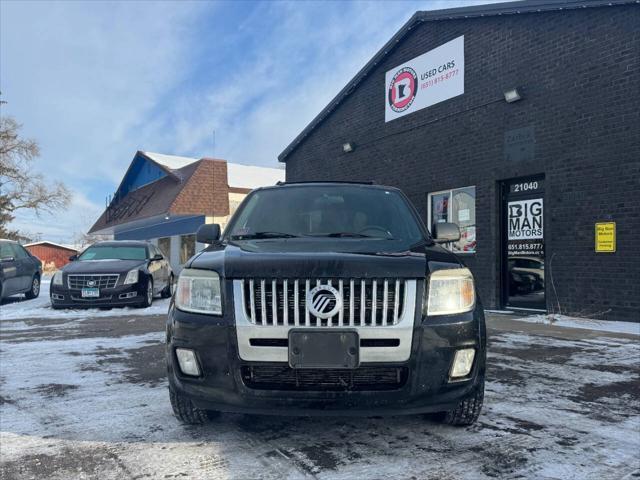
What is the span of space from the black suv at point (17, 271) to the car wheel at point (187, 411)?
31.0 feet

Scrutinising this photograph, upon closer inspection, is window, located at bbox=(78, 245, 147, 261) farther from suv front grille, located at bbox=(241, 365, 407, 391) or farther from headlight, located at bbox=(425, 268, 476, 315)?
headlight, located at bbox=(425, 268, 476, 315)

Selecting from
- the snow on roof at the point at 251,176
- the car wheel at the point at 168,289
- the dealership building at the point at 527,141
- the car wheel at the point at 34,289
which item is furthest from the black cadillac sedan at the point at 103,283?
the snow on roof at the point at 251,176

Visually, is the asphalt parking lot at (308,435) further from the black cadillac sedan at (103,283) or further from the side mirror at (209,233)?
the black cadillac sedan at (103,283)

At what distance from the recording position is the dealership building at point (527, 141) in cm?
841

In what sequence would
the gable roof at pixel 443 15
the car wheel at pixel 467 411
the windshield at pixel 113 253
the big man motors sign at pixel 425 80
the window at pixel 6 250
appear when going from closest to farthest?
the car wheel at pixel 467 411 → the gable roof at pixel 443 15 → the windshield at pixel 113 253 → the window at pixel 6 250 → the big man motors sign at pixel 425 80

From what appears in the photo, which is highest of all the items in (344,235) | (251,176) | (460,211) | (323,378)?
(251,176)

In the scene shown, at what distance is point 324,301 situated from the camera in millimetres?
2518

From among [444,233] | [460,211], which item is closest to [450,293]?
[444,233]

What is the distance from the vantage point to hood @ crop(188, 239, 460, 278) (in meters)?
2.56

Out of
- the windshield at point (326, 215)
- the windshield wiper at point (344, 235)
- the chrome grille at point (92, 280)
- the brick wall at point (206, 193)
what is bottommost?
the chrome grille at point (92, 280)

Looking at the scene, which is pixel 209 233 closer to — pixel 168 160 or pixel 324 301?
pixel 324 301

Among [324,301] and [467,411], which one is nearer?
[324,301]

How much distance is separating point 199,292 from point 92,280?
7.50 meters

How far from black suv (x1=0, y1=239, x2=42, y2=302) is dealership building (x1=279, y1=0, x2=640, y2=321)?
908 cm
